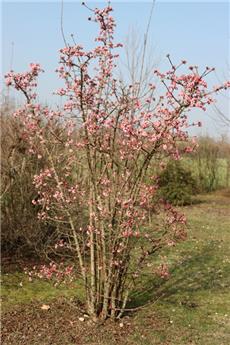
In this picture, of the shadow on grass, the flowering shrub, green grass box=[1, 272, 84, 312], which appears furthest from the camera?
the shadow on grass

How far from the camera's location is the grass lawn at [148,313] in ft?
14.1

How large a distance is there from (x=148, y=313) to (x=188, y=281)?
1.59 metres

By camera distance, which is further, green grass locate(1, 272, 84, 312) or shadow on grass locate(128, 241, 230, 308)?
shadow on grass locate(128, 241, 230, 308)

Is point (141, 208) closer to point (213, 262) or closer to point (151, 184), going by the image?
point (151, 184)

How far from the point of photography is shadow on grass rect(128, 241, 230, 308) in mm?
5578

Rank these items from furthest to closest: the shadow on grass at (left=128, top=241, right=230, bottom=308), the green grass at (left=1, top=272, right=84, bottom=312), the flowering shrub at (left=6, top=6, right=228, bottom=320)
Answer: the shadow on grass at (left=128, top=241, right=230, bottom=308)
the green grass at (left=1, top=272, right=84, bottom=312)
the flowering shrub at (left=6, top=6, right=228, bottom=320)

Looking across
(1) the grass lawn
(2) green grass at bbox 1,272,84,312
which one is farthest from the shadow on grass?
(2) green grass at bbox 1,272,84,312

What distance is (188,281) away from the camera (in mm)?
6375

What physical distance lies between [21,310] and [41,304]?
27 centimetres

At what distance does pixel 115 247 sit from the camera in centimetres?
434

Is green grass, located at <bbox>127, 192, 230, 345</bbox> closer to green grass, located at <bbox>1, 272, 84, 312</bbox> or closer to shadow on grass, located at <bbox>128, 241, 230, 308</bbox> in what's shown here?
shadow on grass, located at <bbox>128, 241, 230, 308</bbox>

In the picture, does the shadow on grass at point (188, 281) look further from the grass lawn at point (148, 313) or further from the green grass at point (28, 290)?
the green grass at point (28, 290)

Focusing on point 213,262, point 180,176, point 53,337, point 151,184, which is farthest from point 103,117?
point 180,176

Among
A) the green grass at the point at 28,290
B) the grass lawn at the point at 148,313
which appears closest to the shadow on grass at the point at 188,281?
the grass lawn at the point at 148,313
